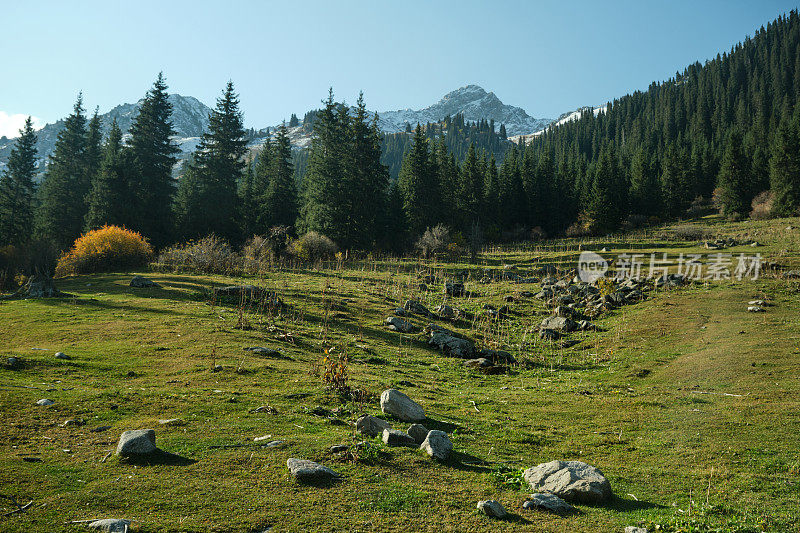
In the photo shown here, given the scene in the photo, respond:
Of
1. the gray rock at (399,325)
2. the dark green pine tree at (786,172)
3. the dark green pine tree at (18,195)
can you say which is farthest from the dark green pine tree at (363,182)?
the dark green pine tree at (786,172)

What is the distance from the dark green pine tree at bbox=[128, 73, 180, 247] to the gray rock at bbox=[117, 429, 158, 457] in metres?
38.9

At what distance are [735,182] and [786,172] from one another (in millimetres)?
7666

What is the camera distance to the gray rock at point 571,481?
20.8 ft

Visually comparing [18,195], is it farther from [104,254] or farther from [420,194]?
[420,194]

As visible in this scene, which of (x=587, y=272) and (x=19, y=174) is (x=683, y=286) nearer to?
(x=587, y=272)

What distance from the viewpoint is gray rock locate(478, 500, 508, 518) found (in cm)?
561

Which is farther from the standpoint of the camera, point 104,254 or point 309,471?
point 104,254

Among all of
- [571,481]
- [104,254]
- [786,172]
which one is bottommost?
[571,481]

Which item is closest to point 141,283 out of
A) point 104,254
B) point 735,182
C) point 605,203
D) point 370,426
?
point 104,254

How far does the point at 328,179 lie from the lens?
47531 millimetres

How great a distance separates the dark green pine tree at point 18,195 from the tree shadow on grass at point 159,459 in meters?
50.3

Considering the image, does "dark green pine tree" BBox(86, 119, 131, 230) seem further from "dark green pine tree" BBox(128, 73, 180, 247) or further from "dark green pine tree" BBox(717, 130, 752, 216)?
"dark green pine tree" BBox(717, 130, 752, 216)

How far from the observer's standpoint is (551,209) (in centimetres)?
7594

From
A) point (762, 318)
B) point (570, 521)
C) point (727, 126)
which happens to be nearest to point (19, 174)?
point (570, 521)
